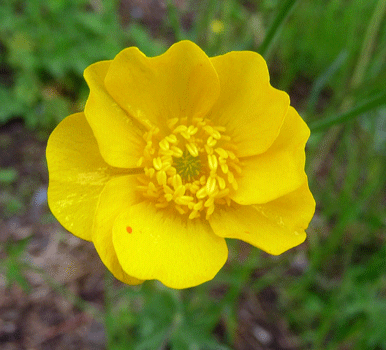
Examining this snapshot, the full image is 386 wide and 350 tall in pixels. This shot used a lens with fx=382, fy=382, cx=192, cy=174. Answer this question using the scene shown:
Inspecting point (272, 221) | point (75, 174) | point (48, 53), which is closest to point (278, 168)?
point (272, 221)

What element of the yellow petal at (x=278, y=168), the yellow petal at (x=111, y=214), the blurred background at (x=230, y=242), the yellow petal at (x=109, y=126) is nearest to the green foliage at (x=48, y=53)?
the blurred background at (x=230, y=242)

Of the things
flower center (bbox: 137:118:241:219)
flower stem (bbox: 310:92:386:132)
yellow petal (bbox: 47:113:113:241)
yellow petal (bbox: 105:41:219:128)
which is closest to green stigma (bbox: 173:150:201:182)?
flower center (bbox: 137:118:241:219)

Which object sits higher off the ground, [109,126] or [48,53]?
[109,126]

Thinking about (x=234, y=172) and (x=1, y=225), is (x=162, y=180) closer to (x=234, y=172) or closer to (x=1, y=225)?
(x=234, y=172)

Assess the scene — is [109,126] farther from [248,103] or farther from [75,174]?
[248,103]

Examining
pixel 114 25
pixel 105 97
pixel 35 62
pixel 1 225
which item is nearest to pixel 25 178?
pixel 1 225

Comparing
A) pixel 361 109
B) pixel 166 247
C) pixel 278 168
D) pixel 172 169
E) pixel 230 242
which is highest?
pixel 361 109

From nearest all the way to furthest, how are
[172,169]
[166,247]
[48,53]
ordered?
[166,247] < [172,169] < [48,53]
